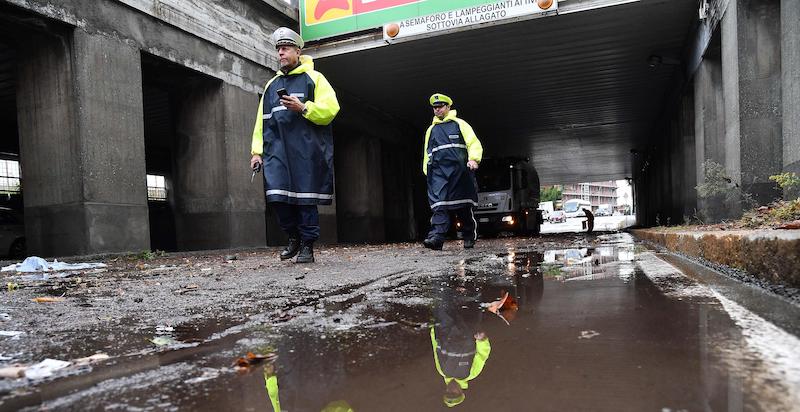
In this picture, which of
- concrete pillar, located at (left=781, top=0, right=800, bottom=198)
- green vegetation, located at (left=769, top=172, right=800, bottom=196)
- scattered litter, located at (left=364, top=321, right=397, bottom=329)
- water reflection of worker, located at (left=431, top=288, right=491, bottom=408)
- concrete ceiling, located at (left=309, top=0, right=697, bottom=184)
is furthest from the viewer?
concrete ceiling, located at (left=309, top=0, right=697, bottom=184)

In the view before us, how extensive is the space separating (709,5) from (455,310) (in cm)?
994

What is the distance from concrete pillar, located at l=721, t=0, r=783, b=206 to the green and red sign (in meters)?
3.65

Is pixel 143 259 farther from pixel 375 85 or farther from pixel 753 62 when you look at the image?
pixel 375 85

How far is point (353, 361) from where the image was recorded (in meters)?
1.49

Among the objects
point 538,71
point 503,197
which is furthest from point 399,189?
point 538,71

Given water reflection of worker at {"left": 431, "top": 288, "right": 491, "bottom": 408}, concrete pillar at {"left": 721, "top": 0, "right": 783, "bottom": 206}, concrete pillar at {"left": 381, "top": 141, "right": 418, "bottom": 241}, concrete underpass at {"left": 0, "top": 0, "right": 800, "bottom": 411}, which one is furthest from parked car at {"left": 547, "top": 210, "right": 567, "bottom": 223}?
water reflection of worker at {"left": 431, "top": 288, "right": 491, "bottom": 408}

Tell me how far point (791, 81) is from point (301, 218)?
245 inches

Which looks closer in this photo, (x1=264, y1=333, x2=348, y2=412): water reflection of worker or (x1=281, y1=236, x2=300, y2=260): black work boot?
(x1=264, y1=333, x2=348, y2=412): water reflection of worker

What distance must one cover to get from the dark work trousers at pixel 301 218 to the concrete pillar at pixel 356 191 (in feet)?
44.5

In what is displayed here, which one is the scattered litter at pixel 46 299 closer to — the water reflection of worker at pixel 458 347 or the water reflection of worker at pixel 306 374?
the water reflection of worker at pixel 306 374

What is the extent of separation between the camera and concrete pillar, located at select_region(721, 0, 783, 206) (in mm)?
7184

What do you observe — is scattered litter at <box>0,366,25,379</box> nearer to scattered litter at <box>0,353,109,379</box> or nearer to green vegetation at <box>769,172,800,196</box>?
scattered litter at <box>0,353,109,379</box>

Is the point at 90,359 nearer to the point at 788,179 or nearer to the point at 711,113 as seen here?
the point at 788,179

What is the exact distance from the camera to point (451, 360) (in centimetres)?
149
